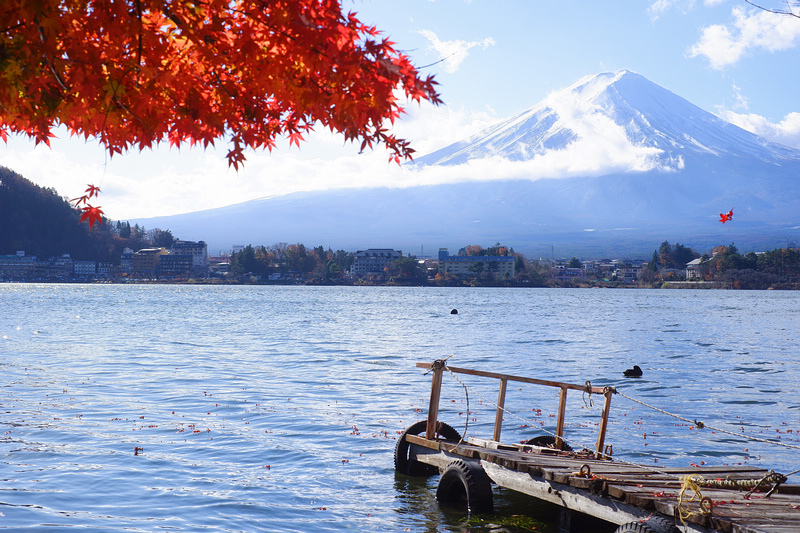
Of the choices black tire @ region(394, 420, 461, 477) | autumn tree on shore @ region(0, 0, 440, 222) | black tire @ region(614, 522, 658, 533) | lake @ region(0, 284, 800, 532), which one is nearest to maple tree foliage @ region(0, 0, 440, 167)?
autumn tree on shore @ region(0, 0, 440, 222)

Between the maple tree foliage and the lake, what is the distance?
726 cm

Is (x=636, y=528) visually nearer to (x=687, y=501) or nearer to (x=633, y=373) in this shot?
(x=687, y=501)

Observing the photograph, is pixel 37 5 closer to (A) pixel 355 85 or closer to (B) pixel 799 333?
(A) pixel 355 85

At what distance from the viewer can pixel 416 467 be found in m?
15.2

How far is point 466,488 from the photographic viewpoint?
1257cm

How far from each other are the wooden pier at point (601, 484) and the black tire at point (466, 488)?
16mm

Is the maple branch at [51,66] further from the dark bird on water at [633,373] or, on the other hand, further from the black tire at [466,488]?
the dark bird on water at [633,373]

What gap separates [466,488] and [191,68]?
847 cm

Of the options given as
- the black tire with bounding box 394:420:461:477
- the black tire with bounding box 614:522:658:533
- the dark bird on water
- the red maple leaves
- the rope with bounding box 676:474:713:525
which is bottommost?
the dark bird on water

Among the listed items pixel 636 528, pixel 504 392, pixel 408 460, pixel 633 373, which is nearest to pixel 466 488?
pixel 504 392

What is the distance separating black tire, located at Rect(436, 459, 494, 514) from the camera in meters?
12.5

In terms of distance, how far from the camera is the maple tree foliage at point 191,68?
5.68 m

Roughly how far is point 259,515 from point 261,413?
30.1 ft

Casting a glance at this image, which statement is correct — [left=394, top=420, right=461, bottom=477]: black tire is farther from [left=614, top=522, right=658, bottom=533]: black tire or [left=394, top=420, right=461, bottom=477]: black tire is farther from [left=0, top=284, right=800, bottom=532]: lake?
[left=614, top=522, right=658, bottom=533]: black tire
